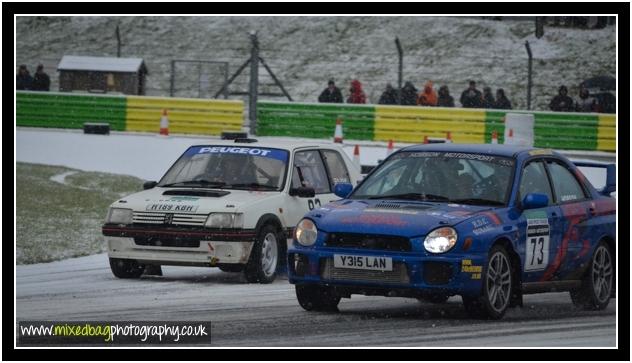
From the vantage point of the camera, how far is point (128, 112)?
34156 millimetres

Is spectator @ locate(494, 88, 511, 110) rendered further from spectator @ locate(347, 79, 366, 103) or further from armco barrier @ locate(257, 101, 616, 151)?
spectator @ locate(347, 79, 366, 103)

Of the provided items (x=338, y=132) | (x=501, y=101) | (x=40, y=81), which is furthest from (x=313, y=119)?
(x=40, y=81)

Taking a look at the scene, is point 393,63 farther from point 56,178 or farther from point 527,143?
point 56,178

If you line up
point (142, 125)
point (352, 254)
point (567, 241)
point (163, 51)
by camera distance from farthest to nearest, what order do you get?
point (163, 51)
point (142, 125)
point (567, 241)
point (352, 254)

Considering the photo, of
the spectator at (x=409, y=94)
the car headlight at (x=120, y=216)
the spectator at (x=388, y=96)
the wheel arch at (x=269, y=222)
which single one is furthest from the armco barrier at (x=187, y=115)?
the car headlight at (x=120, y=216)

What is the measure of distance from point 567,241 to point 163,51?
37.8 metres

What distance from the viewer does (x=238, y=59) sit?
152ft

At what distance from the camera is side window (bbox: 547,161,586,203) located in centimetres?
1155

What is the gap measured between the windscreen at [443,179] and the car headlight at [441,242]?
775 mm

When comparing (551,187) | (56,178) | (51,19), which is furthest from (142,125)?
(551,187)

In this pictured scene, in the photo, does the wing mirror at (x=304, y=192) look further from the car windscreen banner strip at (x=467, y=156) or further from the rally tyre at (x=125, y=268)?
the car windscreen banner strip at (x=467, y=156)

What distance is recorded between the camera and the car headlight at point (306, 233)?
34.6 feet

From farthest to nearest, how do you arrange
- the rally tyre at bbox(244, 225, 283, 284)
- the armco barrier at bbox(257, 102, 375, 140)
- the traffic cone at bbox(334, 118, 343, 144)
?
1. the armco barrier at bbox(257, 102, 375, 140)
2. the traffic cone at bbox(334, 118, 343, 144)
3. the rally tyre at bbox(244, 225, 283, 284)

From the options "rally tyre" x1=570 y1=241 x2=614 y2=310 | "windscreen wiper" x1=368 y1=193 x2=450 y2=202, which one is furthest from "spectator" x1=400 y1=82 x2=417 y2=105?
"windscreen wiper" x1=368 y1=193 x2=450 y2=202
